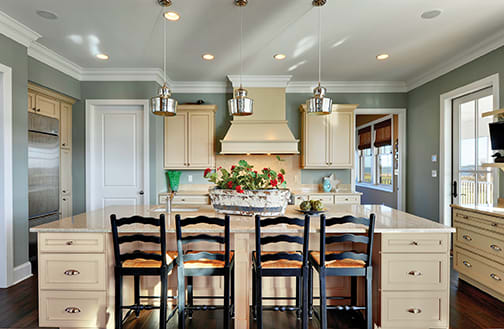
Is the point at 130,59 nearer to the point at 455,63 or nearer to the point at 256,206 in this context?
the point at 256,206

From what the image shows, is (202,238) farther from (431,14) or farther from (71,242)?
(431,14)

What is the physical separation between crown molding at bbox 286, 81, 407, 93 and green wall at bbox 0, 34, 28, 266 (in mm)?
3678

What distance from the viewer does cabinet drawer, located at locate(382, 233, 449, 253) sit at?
6.46 feet

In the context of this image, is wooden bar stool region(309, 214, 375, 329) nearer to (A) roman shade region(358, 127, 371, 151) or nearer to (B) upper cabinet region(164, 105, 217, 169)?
(B) upper cabinet region(164, 105, 217, 169)

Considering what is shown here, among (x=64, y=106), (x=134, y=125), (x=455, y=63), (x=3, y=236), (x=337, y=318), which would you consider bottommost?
(x=337, y=318)

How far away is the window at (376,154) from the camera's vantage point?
6.07 metres

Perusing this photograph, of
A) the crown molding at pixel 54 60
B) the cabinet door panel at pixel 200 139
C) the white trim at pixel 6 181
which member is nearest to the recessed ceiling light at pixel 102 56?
the crown molding at pixel 54 60

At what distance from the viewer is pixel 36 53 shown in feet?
11.3

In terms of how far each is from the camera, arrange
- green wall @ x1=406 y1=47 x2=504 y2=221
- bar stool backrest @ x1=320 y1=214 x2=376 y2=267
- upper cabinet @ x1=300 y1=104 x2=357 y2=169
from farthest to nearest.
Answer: upper cabinet @ x1=300 y1=104 x2=357 y2=169 < green wall @ x1=406 y1=47 x2=504 y2=221 < bar stool backrest @ x1=320 y1=214 x2=376 y2=267

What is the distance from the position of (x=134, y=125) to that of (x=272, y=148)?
2.18 m

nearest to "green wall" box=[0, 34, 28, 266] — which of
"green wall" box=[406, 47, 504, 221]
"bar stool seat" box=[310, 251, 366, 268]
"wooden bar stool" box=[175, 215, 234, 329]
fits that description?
"wooden bar stool" box=[175, 215, 234, 329]

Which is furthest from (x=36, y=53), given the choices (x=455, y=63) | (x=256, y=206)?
(x=455, y=63)

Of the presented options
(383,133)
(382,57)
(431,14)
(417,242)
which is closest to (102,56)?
(382,57)

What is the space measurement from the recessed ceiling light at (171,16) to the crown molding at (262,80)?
176 cm
